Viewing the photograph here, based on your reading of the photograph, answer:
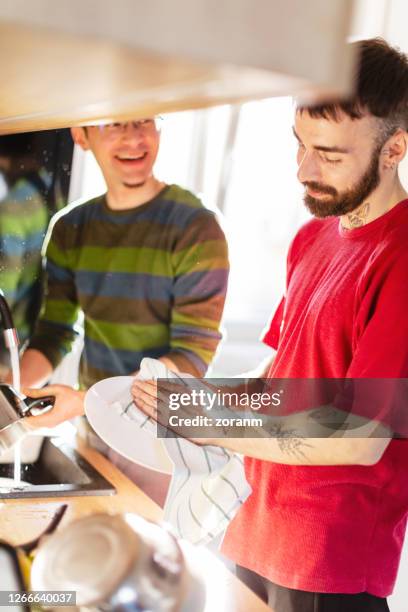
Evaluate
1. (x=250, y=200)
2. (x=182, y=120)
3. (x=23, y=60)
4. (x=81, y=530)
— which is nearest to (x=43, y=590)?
(x=81, y=530)

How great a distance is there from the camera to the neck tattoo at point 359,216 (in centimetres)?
135

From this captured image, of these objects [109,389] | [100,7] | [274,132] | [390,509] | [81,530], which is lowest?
[390,509]

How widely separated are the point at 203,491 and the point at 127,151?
94 centimetres

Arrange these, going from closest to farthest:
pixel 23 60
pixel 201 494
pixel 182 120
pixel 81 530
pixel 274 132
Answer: pixel 23 60
pixel 81 530
pixel 201 494
pixel 182 120
pixel 274 132

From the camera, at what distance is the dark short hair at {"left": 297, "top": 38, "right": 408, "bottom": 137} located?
1309 mm

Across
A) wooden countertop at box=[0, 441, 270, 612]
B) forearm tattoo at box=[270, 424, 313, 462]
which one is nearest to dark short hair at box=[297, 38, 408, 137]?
forearm tattoo at box=[270, 424, 313, 462]

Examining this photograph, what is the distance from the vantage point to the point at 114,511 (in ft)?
4.52

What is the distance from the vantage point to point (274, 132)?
285cm

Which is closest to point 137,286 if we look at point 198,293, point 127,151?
point 198,293

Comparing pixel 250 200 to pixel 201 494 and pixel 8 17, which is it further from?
pixel 8 17

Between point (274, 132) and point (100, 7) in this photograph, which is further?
point (274, 132)

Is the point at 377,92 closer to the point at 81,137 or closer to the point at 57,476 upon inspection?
the point at 81,137

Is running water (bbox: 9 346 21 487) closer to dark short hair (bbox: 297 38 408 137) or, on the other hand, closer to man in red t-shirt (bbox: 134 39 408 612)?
man in red t-shirt (bbox: 134 39 408 612)

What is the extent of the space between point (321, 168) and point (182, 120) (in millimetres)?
1014
